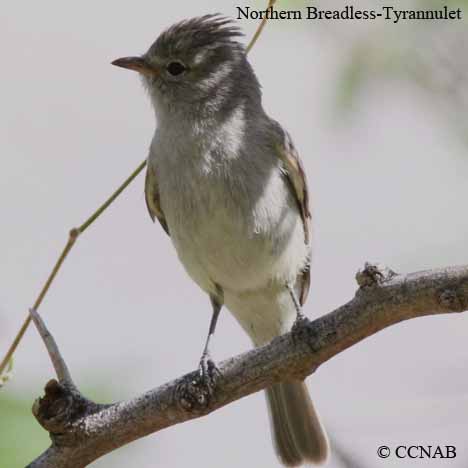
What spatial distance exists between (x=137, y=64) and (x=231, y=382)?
256 cm

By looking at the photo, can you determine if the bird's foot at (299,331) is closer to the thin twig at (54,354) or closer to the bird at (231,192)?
the bird at (231,192)

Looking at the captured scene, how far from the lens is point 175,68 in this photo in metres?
5.07

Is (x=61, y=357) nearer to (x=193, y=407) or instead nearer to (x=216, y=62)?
(x=193, y=407)

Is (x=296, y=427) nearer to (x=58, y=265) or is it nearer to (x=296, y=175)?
(x=296, y=175)

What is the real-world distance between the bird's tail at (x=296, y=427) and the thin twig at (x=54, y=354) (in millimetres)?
2121

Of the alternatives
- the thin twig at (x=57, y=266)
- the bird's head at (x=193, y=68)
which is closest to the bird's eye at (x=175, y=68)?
the bird's head at (x=193, y=68)

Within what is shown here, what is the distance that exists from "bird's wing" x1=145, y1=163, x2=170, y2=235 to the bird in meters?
0.01

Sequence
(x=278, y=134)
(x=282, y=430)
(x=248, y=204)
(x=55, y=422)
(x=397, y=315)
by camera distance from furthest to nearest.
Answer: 1. (x=282, y=430)
2. (x=278, y=134)
3. (x=248, y=204)
4. (x=55, y=422)
5. (x=397, y=315)

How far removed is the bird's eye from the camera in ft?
16.6

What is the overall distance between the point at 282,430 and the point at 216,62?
246 centimetres

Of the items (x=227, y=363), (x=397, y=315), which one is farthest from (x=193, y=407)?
(x=397, y=315)

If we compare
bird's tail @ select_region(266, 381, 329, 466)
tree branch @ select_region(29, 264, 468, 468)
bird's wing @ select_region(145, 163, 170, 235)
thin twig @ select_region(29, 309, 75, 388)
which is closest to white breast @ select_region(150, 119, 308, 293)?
bird's wing @ select_region(145, 163, 170, 235)

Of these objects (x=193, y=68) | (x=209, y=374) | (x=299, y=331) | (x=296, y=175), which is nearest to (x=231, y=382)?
(x=209, y=374)

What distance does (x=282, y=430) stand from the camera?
5145 millimetres
